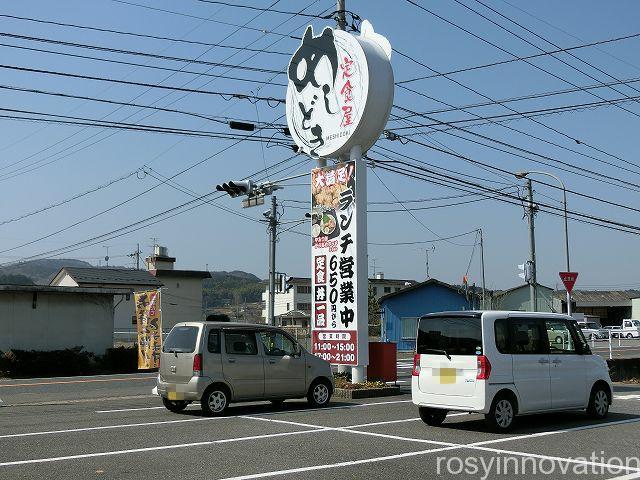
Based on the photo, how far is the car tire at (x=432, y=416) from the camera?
11961 millimetres

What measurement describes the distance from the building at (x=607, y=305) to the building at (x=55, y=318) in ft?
217

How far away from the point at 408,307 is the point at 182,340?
3408 centimetres

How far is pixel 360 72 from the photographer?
17.6m

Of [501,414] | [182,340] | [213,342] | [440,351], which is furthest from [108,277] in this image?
[501,414]

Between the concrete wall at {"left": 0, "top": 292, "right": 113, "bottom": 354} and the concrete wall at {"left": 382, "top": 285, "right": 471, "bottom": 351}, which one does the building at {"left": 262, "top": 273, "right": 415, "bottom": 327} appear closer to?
the concrete wall at {"left": 382, "top": 285, "right": 471, "bottom": 351}

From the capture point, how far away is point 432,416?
39.3ft

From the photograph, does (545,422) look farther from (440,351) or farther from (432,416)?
(440,351)

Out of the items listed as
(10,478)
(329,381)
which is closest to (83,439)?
(10,478)

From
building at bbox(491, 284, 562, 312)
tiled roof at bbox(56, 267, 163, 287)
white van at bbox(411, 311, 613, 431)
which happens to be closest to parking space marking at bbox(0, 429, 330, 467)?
white van at bbox(411, 311, 613, 431)

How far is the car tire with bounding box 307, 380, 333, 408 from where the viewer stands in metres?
14.8

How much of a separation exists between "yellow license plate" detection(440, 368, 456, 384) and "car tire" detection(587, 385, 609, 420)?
9.72 feet

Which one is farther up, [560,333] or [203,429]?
[560,333]

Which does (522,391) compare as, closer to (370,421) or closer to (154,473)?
(370,421)

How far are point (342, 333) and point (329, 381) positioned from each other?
2.75 m
